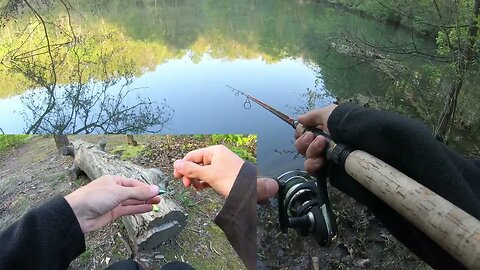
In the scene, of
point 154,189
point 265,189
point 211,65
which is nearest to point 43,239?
point 154,189

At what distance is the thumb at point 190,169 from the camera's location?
1.16 meters

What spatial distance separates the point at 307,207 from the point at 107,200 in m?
0.48

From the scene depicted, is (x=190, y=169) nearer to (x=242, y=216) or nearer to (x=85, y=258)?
(x=242, y=216)

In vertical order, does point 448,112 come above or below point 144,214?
below

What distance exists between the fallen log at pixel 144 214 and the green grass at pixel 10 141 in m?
0.17

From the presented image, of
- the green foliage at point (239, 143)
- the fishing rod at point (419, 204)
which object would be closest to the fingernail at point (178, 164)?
the green foliage at point (239, 143)

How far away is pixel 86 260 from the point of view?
1.05 metres

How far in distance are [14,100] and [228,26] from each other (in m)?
5.78

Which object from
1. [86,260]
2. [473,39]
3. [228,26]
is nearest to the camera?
[86,260]

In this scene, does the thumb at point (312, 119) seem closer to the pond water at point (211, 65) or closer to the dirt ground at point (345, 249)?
the pond water at point (211, 65)

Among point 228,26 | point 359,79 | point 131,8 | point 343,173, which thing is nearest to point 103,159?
point 343,173

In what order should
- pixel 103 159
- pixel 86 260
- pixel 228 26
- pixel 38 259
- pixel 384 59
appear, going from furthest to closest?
pixel 228 26 < pixel 384 59 < pixel 103 159 < pixel 86 260 < pixel 38 259

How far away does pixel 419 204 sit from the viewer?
0.72m

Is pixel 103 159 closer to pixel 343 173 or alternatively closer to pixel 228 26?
pixel 343 173
